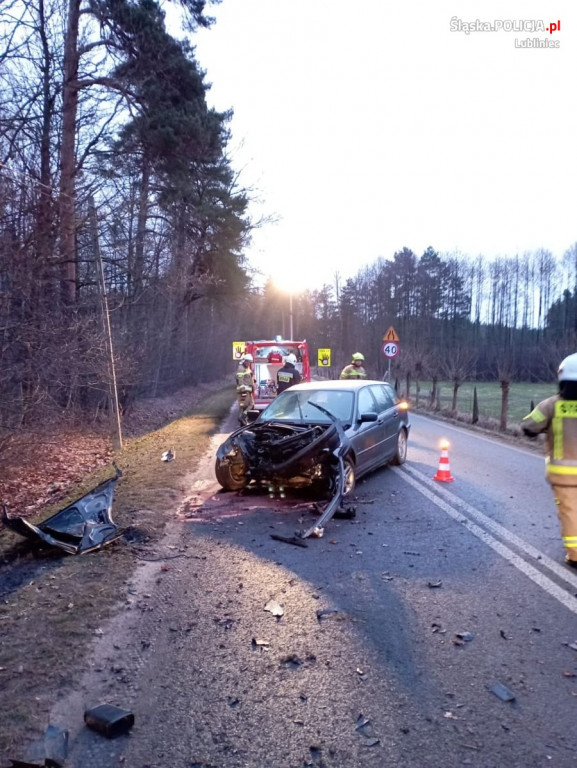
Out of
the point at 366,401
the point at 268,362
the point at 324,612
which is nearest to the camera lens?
the point at 324,612

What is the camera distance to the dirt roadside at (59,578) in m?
3.43

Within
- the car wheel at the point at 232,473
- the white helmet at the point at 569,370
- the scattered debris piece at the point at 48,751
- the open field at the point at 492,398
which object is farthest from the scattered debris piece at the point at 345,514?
the open field at the point at 492,398

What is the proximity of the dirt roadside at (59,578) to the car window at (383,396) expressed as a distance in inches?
136

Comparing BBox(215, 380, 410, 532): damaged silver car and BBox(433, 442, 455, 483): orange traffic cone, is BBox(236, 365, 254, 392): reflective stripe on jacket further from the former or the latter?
BBox(433, 442, 455, 483): orange traffic cone

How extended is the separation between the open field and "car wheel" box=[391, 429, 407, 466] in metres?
10.0

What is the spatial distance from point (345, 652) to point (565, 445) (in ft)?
9.17

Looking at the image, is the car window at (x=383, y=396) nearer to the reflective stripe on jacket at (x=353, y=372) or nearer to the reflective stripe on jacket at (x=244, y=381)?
the reflective stripe on jacket at (x=353, y=372)

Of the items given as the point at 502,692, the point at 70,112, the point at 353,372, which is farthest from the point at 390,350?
the point at 502,692

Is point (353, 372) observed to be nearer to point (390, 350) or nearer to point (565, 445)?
point (565, 445)

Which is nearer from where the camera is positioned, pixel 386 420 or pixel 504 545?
pixel 504 545

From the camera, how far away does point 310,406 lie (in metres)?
9.53

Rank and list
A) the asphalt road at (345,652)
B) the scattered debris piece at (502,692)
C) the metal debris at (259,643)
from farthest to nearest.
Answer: the metal debris at (259,643) < the scattered debris piece at (502,692) < the asphalt road at (345,652)

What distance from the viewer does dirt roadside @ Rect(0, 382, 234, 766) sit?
343cm

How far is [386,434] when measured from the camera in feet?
34.0
